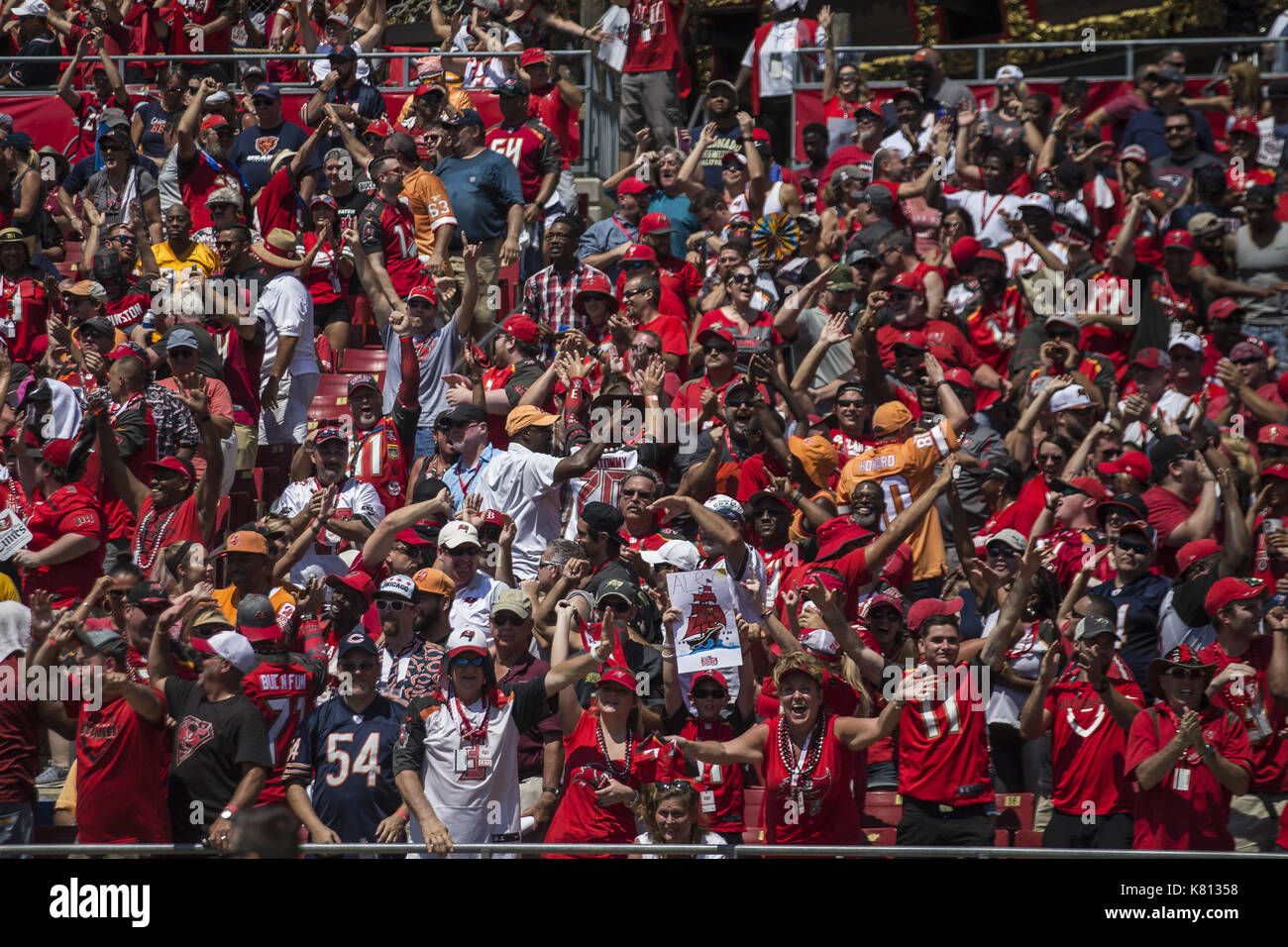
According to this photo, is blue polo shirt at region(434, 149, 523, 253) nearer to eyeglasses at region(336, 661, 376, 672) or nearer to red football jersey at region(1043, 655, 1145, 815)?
eyeglasses at region(336, 661, 376, 672)

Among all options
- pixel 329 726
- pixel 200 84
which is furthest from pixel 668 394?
pixel 200 84

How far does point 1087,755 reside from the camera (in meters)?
9.35

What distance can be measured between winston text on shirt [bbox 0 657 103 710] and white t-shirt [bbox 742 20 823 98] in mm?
10909

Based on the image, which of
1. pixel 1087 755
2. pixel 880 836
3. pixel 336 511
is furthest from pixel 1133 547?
pixel 336 511

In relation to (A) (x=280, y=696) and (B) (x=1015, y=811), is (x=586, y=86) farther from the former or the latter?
(B) (x=1015, y=811)

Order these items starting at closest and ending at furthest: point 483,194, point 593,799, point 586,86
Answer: point 593,799, point 483,194, point 586,86

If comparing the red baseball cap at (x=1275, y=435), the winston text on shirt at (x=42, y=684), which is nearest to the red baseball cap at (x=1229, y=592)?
the red baseball cap at (x=1275, y=435)

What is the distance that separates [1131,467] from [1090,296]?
265cm

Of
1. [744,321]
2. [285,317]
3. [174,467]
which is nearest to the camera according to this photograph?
[174,467]

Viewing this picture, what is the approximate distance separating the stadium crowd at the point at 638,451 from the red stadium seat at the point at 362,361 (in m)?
0.04

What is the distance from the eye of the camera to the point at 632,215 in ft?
51.2

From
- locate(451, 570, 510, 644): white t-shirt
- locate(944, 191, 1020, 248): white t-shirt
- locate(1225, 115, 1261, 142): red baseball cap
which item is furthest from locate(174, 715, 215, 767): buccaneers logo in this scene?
locate(1225, 115, 1261, 142): red baseball cap
